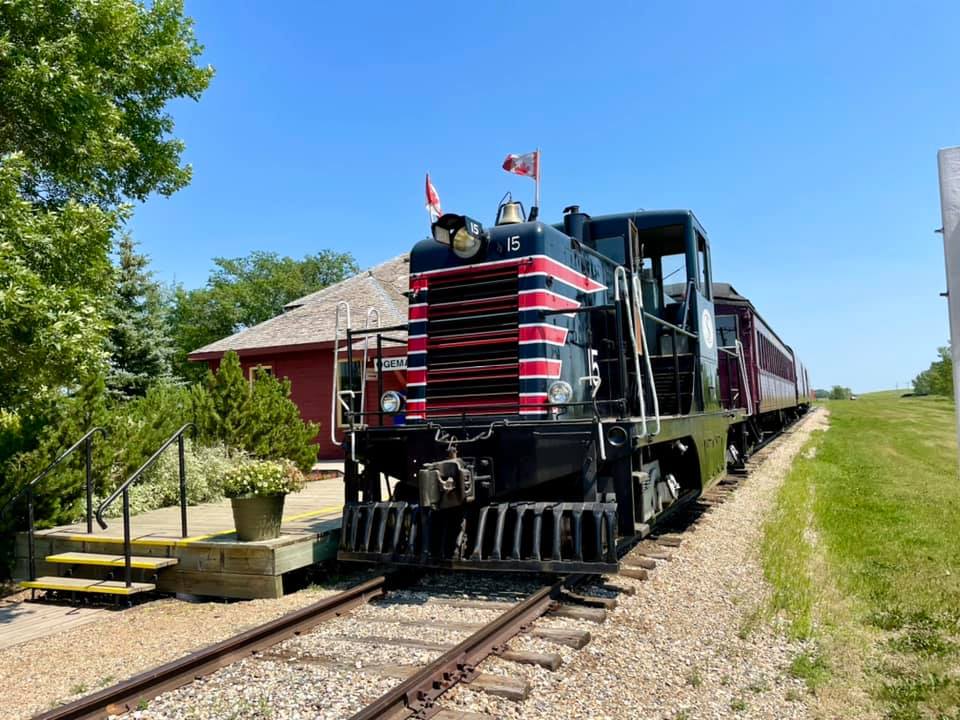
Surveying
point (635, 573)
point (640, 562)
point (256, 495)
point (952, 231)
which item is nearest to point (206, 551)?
point (256, 495)

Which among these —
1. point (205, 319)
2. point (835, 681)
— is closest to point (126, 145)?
point (835, 681)

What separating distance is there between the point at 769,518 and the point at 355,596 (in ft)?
17.4

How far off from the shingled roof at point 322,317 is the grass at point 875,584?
10297 millimetres

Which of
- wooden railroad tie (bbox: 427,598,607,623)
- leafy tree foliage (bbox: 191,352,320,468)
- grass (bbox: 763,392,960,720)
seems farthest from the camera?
leafy tree foliage (bbox: 191,352,320,468)

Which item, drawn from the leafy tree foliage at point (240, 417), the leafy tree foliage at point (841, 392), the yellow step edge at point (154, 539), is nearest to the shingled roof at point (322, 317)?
the leafy tree foliage at point (240, 417)

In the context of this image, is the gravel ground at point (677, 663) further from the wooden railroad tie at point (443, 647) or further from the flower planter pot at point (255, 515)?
the flower planter pot at point (255, 515)

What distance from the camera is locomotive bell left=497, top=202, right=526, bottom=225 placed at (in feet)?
20.9

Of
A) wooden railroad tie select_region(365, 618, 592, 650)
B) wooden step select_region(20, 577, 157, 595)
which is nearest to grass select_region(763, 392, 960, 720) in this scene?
wooden railroad tie select_region(365, 618, 592, 650)

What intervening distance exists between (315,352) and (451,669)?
14.7 meters

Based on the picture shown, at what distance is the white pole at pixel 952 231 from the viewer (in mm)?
2461

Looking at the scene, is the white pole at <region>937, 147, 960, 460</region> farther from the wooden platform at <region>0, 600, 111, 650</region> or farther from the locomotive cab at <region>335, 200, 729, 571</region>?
the wooden platform at <region>0, 600, 111, 650</region>

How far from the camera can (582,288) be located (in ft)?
22.0

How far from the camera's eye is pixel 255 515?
6.12 metres

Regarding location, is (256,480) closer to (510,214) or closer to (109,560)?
(109,560)
